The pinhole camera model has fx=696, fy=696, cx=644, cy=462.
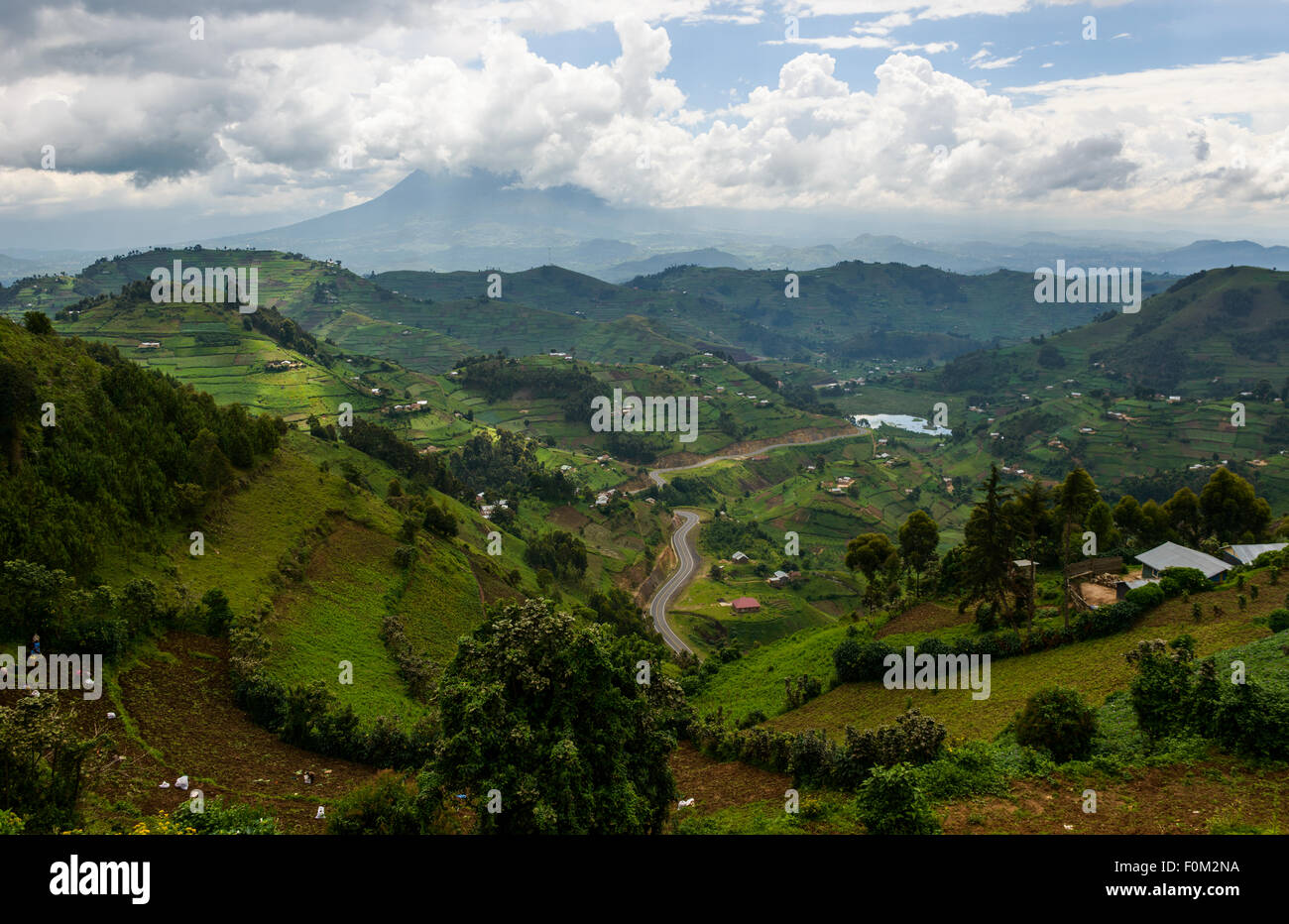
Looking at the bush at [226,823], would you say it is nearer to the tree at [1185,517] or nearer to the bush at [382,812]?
the bush at [382,812]

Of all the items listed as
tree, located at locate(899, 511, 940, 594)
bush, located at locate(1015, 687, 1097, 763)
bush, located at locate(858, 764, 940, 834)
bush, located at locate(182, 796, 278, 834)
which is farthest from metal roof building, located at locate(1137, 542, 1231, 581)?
bush, located at locate(182, 796, 278, 834)

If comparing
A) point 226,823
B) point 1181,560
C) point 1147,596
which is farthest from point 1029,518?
point 226,823

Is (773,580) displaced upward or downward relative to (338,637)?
downward

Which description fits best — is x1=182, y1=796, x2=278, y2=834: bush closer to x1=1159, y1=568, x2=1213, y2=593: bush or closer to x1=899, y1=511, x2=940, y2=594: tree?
x1=1159, y1=568, x2=1213, y2=593: bush

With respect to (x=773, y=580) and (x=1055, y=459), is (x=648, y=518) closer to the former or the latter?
(x=773, y=580)

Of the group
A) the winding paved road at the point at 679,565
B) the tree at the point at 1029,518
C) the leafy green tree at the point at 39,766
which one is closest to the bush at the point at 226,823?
the leafy green tree at the point at 39,766
